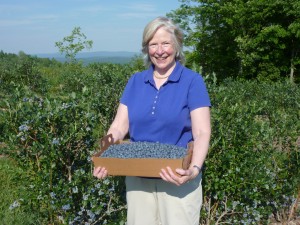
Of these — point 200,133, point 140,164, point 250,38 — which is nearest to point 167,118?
point 200,133

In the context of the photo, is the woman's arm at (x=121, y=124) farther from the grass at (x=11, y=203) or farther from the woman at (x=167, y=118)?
the grass at (x=11, y=203)

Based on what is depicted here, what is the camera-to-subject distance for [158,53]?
225cm

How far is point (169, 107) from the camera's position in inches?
87.2

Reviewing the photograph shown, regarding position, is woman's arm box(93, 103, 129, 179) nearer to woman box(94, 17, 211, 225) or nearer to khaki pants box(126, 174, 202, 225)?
woman box(94, 17, 211, 225)

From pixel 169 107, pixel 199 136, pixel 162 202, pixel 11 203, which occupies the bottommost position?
pixel 11 203

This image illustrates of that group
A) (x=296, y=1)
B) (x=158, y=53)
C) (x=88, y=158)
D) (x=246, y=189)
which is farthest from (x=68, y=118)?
(x=296, y=1)

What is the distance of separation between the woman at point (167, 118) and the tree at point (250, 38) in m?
24.9

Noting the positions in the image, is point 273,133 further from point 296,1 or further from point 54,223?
point 296,1

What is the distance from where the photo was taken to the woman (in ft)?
7.19

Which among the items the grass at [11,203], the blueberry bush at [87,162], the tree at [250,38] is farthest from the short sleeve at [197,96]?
the tree at [250,38]

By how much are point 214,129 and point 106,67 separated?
201 inches

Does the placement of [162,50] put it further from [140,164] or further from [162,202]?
[162,202]

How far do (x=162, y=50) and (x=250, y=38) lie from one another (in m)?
27.2

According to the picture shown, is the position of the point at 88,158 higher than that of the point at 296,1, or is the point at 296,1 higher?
the point at 296,1
